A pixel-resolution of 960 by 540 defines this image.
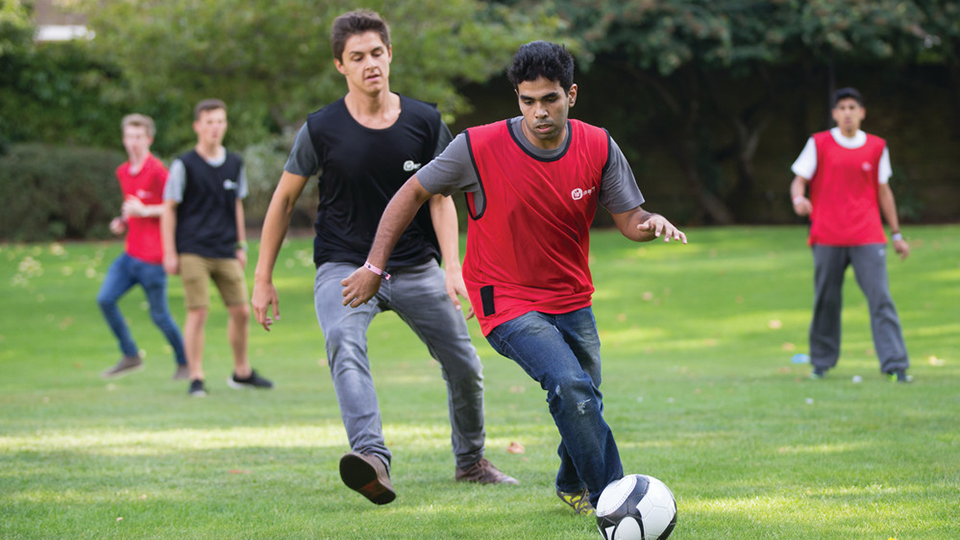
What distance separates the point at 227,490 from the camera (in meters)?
5.49

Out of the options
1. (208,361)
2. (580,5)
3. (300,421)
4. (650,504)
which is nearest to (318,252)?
(650,504)

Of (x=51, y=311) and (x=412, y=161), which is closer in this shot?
(x=412, y=161)

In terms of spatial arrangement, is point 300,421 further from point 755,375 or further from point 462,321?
point 755,375

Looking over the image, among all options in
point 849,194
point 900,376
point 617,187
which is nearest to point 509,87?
point 849,194

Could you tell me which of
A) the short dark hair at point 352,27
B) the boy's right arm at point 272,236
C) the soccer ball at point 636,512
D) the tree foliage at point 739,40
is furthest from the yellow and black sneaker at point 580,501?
the tree foliage at point 739,40

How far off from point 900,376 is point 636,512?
19.4 ft

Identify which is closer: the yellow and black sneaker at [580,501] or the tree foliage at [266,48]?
the yellow and black sneaker at [580,501]

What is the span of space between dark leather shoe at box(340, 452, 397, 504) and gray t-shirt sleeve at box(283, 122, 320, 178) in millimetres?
1538

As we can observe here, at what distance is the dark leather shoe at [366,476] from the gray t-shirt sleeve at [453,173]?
1.17 metres

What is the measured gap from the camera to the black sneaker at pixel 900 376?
9148mm

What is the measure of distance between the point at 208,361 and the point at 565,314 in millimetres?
9420

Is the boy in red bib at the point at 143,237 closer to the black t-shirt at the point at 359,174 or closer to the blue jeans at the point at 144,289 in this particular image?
the blue jeans at the point at 144,289

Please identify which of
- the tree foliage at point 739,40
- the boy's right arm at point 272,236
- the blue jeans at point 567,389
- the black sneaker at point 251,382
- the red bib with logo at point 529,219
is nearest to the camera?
the blue jeans at point 567,389

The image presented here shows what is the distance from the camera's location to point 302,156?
5.38 meters
